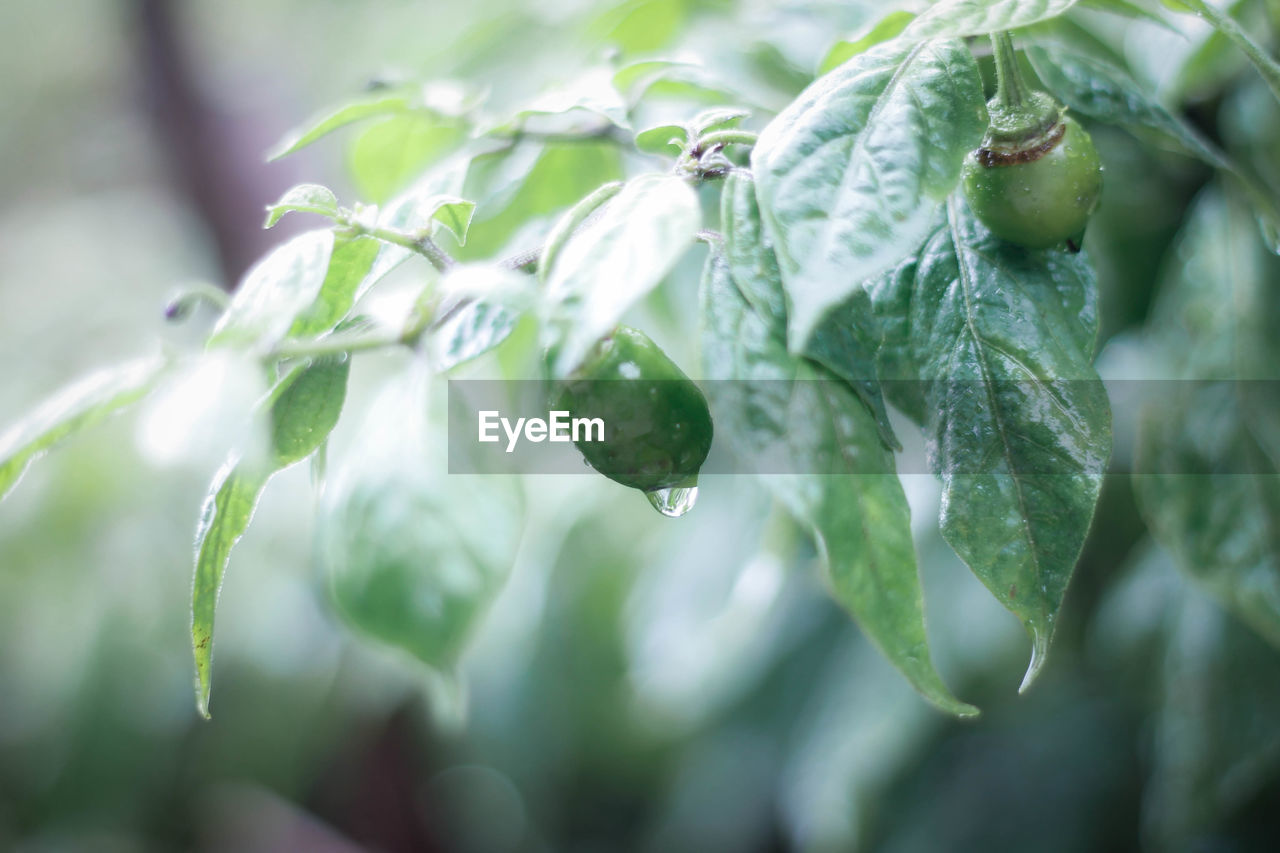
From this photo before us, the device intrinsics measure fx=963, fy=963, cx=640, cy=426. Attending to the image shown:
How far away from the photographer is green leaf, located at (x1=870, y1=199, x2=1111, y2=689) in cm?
36

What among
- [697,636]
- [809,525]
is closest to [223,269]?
[697,636]

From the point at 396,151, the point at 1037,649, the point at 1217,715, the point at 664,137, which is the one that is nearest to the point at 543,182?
the point at 396,151

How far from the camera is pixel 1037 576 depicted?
36 cm

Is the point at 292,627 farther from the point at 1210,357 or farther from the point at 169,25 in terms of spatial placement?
the point at 1210,357

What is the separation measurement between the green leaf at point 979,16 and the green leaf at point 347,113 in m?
0.33

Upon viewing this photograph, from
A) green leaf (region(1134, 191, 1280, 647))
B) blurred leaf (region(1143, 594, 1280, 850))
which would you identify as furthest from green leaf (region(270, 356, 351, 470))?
blurred leaf (region(1143, 594, 1280, 850))

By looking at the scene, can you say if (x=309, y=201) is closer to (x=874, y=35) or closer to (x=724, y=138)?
(x=724, y=138)

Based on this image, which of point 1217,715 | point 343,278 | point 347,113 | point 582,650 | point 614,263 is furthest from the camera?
point 582,650

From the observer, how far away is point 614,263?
0.94ft

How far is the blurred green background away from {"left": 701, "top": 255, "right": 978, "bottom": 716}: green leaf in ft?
0.55

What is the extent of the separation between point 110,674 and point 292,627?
10.0 inches

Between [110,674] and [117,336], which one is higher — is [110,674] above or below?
below

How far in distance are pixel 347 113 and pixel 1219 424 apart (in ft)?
1.99

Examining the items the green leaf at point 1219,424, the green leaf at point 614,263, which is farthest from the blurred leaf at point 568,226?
the green leaf at point 1219,424
